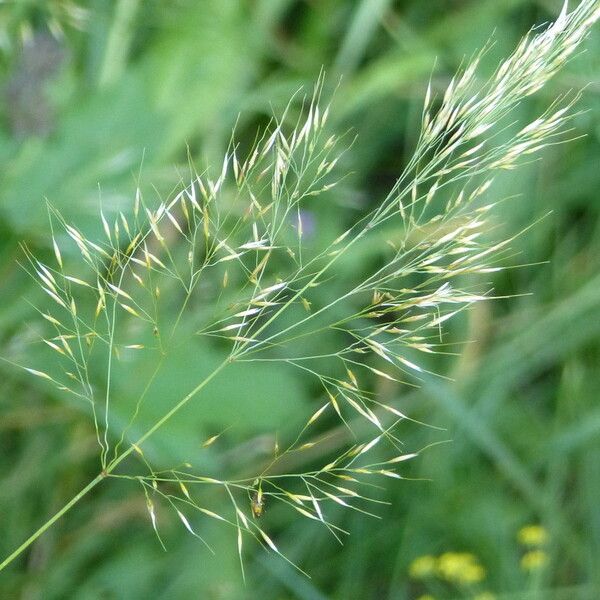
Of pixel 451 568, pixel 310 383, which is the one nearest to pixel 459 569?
pixel 451 568

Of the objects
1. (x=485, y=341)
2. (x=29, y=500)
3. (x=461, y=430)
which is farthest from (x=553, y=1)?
(x=29, y=500)

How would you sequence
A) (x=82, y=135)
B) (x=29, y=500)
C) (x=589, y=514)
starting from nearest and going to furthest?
(x=82, y=135) < (x=29, y=500) < (x=589, y=514)

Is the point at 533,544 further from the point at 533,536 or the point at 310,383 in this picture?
the point at 310,383

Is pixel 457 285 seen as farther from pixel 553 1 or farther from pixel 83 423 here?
pixel 83 423

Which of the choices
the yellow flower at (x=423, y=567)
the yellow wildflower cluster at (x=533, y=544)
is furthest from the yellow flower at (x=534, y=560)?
the yellow flower at (x=423, y=567)

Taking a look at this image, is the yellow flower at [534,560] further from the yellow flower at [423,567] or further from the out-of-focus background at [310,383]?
the yellow flower at [423,567]

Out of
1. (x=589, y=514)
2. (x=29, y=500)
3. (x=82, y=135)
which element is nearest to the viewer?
(x=82, y=135)
